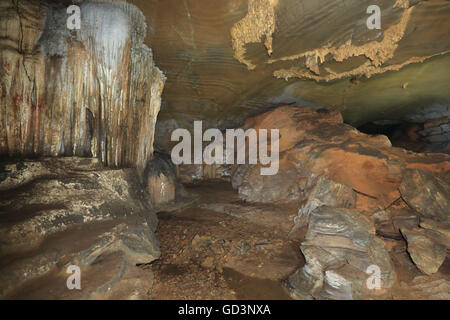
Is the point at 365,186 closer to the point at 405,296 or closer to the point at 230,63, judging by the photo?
the point at 405,296

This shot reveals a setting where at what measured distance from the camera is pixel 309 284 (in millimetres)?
3379

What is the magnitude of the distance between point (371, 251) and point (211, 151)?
7132mm

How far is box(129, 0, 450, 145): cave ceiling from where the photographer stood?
4465 mm

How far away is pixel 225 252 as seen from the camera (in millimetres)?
4328

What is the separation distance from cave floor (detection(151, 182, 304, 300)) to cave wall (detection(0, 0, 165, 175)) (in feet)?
6.97

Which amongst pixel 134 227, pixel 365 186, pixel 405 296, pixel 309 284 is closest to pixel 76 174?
pixel 134 227

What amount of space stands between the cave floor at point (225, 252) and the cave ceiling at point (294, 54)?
3.85m

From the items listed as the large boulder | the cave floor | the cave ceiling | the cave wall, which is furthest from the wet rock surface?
the cave ceiling

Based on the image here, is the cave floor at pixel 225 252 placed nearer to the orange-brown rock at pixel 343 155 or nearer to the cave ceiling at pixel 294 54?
the orange-brown rock at pixel 343 155

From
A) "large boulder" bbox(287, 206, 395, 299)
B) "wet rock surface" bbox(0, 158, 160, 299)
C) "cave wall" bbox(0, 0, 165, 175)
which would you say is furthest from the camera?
"cave wall" bbox(0, 0, 165, 175)

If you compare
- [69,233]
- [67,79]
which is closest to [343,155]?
[69,233]

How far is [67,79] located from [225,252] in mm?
4255

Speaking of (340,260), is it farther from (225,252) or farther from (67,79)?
(67,79)

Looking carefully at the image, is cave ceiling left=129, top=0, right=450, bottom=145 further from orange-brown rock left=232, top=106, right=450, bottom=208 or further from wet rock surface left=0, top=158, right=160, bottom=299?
wet rock surface left=0, top=158, right=160, bottom=299
